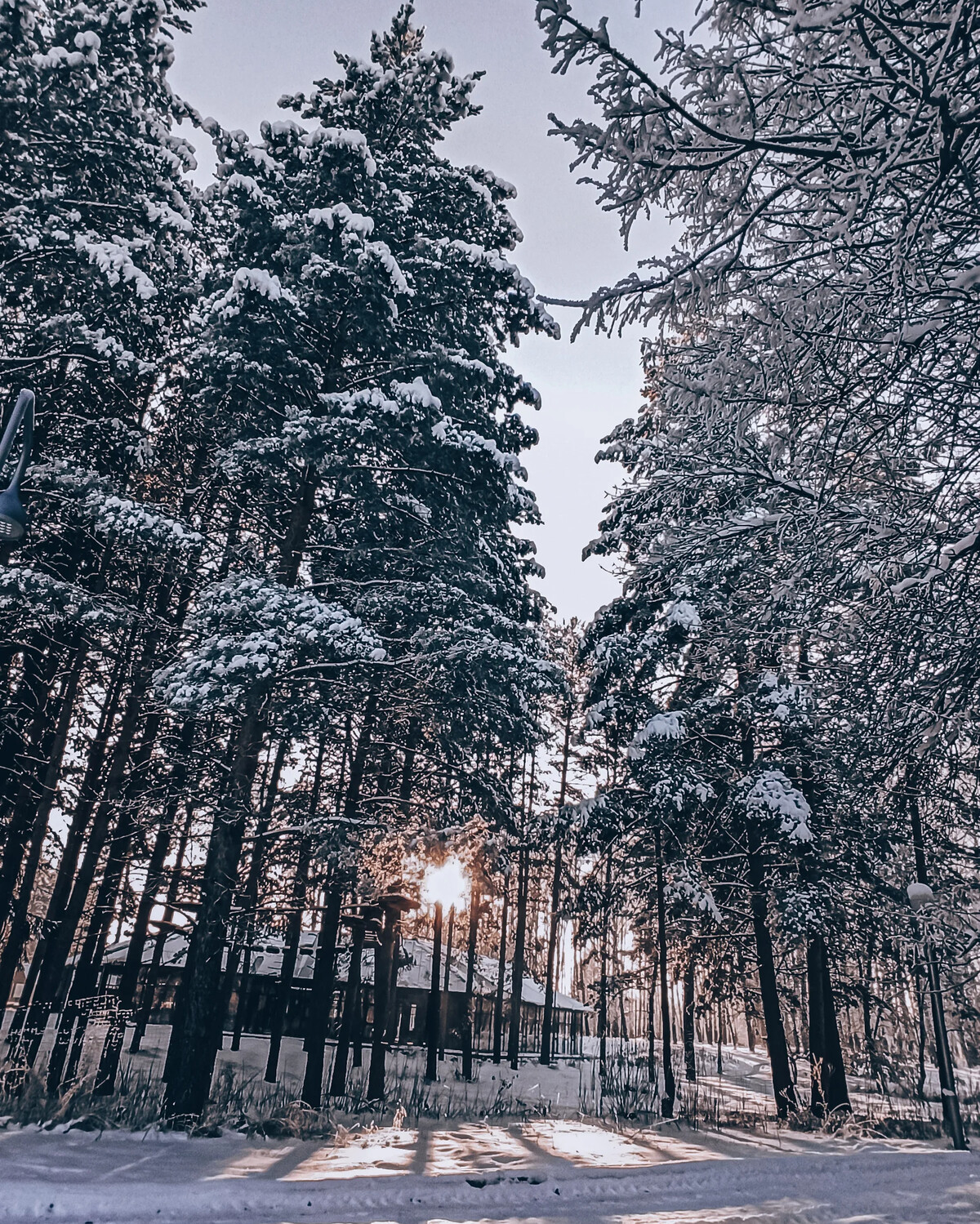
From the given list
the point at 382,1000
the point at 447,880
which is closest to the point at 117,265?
the point at 447,880

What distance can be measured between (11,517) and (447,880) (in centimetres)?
895

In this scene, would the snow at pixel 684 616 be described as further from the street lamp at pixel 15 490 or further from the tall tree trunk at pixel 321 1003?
the street lamp at pixel 15 490

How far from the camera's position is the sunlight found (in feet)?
33.6

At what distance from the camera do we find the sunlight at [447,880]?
10242 mm

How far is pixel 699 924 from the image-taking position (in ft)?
53.8

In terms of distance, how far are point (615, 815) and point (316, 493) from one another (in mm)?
9001

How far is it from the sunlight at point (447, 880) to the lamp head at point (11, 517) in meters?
7.94

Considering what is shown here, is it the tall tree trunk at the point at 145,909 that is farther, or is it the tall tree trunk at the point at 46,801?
the tall tree trunk at the point at 46,801

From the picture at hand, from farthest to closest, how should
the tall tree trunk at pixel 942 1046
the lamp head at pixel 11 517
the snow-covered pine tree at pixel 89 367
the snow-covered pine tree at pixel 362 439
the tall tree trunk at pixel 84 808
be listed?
1. the tall tree trunk at pixel 84 808
2. the tall tree trunk at pixel 942 1046
3. the snow-covered pine tree at pixel 362 439
4. the snow-covered pine tree at pixel 89 367
5. the lamp head at pixel 11 517

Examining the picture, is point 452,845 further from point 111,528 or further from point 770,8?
point 770,8

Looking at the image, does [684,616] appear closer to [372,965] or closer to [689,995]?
[689,995]

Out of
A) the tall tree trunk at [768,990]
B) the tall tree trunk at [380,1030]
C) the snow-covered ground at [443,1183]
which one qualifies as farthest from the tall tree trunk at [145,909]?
the tall tree trunk at [768,990]

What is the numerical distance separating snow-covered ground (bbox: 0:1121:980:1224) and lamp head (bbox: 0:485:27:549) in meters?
4.99

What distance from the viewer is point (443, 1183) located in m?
6.70
